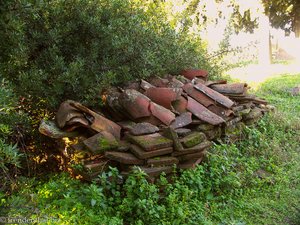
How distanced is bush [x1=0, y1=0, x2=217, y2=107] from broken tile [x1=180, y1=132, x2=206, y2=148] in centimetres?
126

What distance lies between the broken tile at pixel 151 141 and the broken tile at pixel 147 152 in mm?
38

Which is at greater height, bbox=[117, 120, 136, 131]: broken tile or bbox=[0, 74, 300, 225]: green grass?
bbox=[117, 120, 136, 131]: broken tile

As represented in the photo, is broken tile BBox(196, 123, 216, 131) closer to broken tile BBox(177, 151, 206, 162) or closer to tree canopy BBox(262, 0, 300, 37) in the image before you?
broken tile BBox(177, 151, 206, 162)

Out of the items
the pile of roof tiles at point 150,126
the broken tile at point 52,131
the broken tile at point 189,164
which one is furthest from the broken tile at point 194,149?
the broken tile at point 52,131

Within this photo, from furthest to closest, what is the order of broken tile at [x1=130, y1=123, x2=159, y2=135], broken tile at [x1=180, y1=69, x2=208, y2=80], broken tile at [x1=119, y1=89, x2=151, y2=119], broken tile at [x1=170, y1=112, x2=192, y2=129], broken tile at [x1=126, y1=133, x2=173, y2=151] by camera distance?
broken tile at [x1=180, y1=69, x2=208, y2=80], broken tile at [x1=170, y1=112, x2=192, y2=129], broken tile at [x1=119, y1=89, x2=151, y2=119], broken tile at [x1=130, y1=123, x2=159, y2=135], broken tile at [x1=126, y1=133, x2=173, y2=151]

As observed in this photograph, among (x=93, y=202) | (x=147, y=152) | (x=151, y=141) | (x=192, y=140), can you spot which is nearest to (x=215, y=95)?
(x=192, y=140)

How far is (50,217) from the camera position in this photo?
3031mm

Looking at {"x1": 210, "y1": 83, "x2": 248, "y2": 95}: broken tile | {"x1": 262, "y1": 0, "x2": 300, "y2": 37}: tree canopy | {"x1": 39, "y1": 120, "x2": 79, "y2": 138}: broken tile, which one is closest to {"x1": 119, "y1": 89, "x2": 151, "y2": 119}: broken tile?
{"x1": 39, "y1": 120, "x2": 79, "y2": 138}: broken tile

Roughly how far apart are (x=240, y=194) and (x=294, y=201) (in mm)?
727

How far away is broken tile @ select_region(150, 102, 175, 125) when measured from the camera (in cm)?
448

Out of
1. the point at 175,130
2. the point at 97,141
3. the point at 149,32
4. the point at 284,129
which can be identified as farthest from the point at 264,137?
the point at 97,141

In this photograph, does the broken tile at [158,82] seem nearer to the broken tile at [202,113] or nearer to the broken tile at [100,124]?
the broken tile at [202,113]

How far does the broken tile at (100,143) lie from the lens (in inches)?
152

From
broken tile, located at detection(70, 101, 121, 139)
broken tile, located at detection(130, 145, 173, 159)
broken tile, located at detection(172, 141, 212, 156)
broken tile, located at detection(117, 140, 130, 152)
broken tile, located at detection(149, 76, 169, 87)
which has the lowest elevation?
broken tile, located at detection(172, 141, 212, 156)
